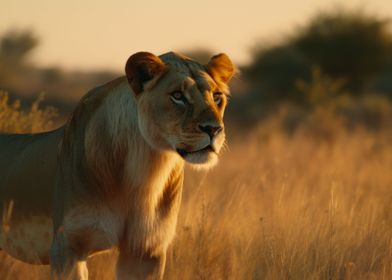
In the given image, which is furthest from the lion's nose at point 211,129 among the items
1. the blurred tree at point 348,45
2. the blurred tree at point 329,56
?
the blurred tree at point 348,45

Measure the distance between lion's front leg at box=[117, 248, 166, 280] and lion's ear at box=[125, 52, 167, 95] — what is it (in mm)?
887

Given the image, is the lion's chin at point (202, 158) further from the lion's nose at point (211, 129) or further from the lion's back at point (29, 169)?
the lion's back at point (29, 169)

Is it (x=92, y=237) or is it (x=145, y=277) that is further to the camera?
(x=145, y=277)

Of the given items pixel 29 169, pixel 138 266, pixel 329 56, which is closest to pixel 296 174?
pixel 29 169

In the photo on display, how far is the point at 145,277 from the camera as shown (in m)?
4.50

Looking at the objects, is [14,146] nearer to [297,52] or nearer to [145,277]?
[145,277]

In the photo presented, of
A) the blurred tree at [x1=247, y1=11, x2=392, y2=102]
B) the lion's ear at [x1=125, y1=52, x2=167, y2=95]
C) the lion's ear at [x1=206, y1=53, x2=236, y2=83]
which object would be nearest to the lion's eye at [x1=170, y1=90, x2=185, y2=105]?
the lion's ear at [x1=125, y1=52, x2=167, y2=95]

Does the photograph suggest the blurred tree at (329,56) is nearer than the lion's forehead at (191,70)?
No

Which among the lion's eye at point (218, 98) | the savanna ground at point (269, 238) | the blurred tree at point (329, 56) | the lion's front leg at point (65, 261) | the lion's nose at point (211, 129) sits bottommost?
the savanna ground at point (269, 238)

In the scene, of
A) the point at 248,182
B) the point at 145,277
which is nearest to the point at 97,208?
the point at 145,277

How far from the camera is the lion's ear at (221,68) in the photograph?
4477 mm

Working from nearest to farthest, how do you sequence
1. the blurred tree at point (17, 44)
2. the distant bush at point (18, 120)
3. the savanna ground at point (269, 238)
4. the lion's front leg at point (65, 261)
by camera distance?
the lion's front leg at point (65, 261) < the savanna ground at point (269, 238) < the distant bush at point (18, 120) < the blurred tree at point (17, 44)

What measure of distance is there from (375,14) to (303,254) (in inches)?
960

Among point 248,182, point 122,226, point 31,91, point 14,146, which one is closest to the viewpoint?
point 122,226
